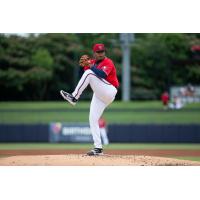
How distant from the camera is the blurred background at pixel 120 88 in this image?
15141mm

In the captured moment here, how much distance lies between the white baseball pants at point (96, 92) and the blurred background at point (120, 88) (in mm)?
3796

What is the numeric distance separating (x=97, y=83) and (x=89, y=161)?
1.11m

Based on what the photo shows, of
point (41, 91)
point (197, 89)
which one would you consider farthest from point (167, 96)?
point (41, 91)

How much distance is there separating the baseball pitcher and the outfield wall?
812cm

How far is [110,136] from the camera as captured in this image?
18.6 metres

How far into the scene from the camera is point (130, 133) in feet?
59.1

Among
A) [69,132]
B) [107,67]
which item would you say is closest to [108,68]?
[107,67]

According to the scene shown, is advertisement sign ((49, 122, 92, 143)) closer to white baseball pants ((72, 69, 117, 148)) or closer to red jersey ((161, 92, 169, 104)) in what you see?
red jersey ((161, 92, 169, 104))

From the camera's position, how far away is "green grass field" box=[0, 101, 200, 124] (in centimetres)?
1748

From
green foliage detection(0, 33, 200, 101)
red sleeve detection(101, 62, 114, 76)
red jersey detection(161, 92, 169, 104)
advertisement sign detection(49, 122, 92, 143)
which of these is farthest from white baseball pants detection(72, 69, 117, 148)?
advertisement sign detection(49, 122, 92, 143)

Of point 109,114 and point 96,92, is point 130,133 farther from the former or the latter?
point 96,92

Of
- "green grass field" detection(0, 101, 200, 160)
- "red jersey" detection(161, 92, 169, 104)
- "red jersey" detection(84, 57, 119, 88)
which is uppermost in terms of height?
"red jersey" detection(84, 57, 119, 88)

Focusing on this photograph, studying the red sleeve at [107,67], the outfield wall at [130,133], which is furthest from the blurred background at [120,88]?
the red sleeve at [107,67]

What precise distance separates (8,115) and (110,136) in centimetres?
296
